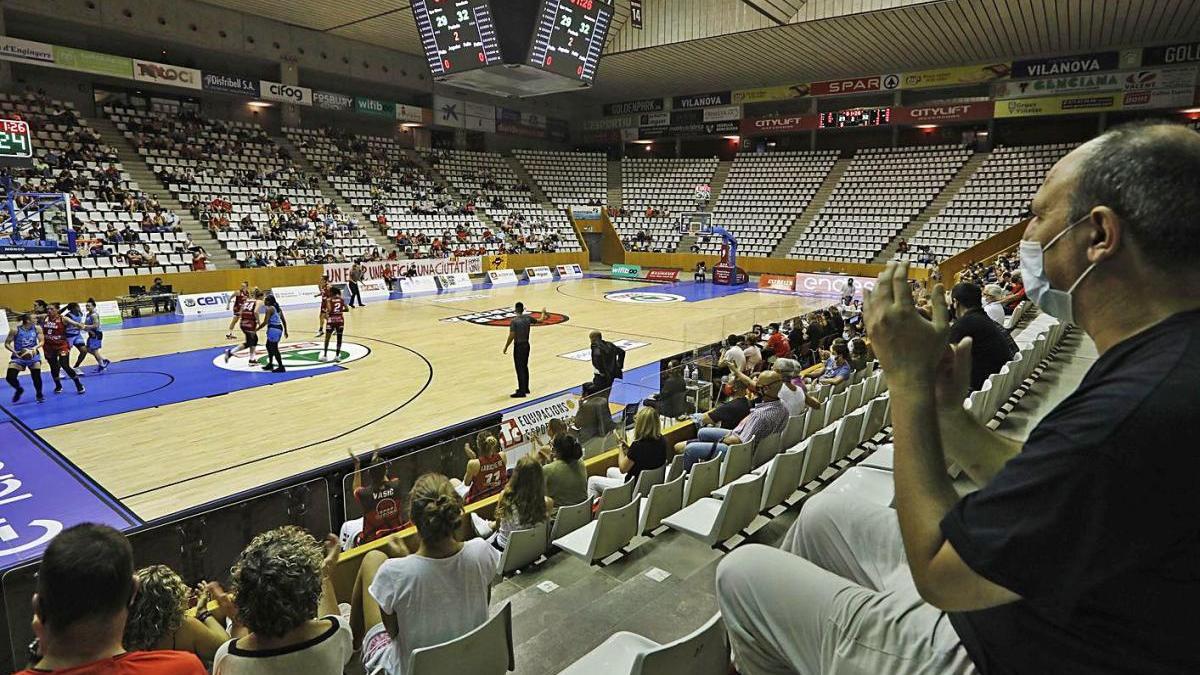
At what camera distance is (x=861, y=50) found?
2748 centimetres

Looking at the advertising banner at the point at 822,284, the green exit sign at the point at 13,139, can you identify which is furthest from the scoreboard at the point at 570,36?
the advertising banner at the point at 822,284

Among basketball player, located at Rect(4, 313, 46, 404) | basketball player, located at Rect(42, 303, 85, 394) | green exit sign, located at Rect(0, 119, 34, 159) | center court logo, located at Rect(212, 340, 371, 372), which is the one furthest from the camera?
green exit sign, located at Rect(0, 119, 34, 159)

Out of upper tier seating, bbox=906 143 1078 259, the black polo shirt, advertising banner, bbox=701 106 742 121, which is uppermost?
advertising banner, bbox=701 106 742 121

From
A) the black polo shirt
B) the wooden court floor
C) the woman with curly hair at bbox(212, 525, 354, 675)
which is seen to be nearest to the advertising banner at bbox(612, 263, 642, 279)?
the wooden court floor

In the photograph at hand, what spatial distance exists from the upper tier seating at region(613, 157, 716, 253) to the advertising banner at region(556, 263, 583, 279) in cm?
489

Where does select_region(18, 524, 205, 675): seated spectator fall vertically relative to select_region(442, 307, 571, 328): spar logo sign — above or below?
above

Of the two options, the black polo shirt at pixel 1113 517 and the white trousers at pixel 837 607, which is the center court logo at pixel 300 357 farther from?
the black polo shirt at pixel 1113 517

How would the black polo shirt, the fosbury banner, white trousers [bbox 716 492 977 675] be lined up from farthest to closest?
1. the fosbury banner
2. white trousers [bbox 716 492 977 675]
3. the black polo shirt

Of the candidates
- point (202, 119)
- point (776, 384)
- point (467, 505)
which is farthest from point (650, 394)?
point (202, 119)

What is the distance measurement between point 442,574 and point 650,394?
5607 mm

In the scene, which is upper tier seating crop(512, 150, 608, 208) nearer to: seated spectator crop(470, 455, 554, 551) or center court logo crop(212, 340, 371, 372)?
center court logo crop(212, 340, 371, 372)

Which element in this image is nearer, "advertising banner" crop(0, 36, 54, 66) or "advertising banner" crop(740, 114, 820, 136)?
"advertising banner" crop(0, 36, 54, 66)

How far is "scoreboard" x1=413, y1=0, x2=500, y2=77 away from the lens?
48.6ft

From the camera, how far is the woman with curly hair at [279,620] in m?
2.31
